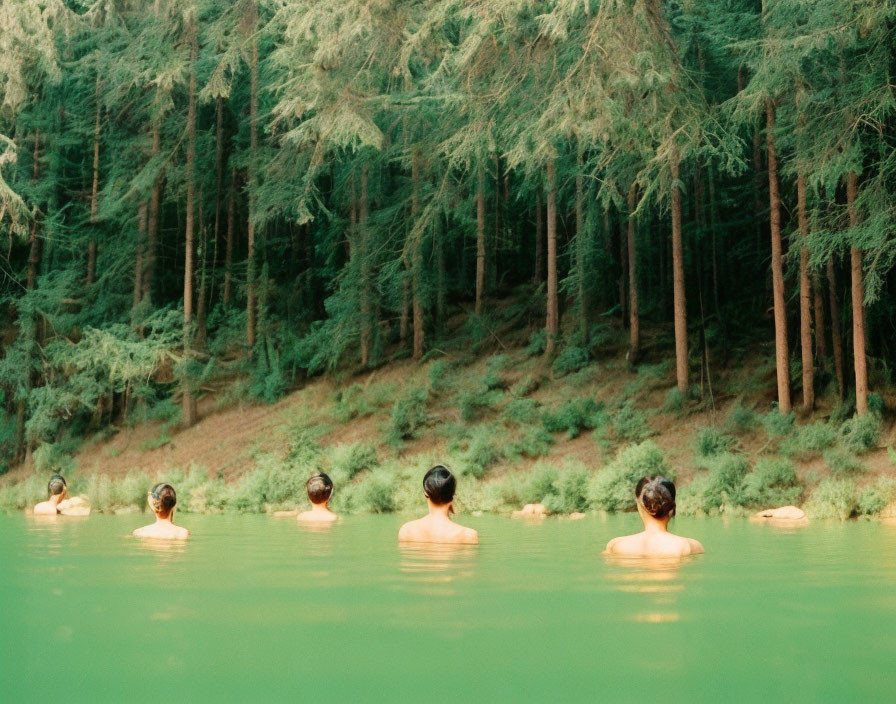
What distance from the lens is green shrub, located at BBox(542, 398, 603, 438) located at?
24562 mm

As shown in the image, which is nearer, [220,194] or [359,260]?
[359,260]

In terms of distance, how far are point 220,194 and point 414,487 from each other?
20.2 meters

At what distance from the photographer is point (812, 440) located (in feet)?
66.8

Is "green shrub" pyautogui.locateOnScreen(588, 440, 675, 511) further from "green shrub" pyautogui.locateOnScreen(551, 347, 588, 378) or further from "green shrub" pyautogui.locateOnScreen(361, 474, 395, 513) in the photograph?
"green shrub" pyautogui.locateOnScreen(551, 347, 588, 378)

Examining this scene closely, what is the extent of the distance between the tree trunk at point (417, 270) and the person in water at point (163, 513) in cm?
1719

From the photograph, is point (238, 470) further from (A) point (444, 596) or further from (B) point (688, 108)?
(A) point (444, 596)

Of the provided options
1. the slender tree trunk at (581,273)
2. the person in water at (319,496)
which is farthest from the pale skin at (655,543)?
the slender tree trunk at (581,273)

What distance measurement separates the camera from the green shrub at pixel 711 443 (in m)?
21.4

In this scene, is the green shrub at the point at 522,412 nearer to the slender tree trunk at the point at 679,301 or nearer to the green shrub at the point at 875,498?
the slender tree trunk at the point at 679,301

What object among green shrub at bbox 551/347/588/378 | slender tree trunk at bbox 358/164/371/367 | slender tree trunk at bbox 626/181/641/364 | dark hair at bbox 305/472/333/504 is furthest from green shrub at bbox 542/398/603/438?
dark hair at bbox 305/472/333/504

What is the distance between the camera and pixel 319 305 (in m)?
37.8

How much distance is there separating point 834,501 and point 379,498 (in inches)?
339

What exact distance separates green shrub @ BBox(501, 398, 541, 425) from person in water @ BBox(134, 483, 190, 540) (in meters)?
15.3

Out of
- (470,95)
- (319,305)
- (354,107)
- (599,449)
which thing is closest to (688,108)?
(470,95)
